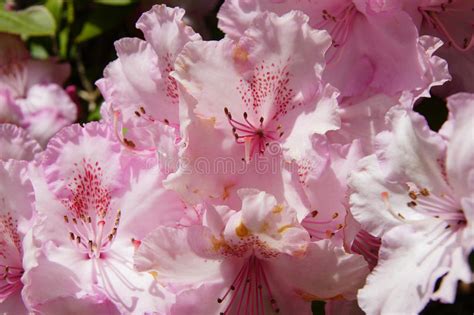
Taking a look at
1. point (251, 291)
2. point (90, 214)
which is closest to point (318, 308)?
point (251, 291)

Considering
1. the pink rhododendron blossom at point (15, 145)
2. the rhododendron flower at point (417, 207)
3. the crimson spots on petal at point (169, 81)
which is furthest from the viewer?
the pink rhododendron blossom at point (15, 145)

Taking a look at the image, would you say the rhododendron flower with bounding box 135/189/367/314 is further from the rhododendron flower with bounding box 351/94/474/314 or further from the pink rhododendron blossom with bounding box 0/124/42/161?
the pink rhododendron blossom with bounding box 0/124/42/161

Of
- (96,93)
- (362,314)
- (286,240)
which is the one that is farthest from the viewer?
(96,93)

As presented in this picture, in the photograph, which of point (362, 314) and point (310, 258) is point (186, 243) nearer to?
point (310, 258)

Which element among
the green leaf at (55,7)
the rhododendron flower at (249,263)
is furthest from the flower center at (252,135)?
the green leaf at (55,7)

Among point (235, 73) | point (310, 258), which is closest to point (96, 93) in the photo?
point (235, 73)

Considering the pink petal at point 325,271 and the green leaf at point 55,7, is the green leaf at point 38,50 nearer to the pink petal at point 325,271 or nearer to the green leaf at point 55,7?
the green leaf at point 55,7
